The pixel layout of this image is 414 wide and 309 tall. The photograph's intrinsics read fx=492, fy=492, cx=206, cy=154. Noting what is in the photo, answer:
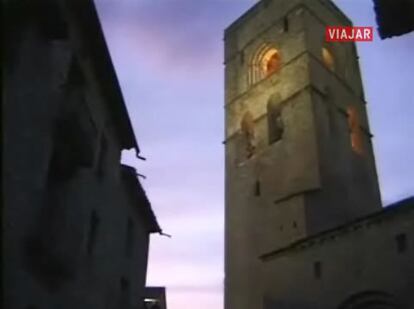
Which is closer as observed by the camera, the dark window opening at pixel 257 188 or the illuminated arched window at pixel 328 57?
the dark window opening at pixel 257 188

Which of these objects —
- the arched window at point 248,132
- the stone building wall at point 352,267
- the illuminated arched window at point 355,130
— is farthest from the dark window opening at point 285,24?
the stone building wall at point 352,267

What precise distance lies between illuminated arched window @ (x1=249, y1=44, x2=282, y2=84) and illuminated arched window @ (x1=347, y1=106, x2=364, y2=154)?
18.4 feet

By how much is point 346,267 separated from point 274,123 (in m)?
13.2

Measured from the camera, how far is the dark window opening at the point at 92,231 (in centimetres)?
1169

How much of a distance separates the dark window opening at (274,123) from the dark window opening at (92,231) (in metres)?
16.9

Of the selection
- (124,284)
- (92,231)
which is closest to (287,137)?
(124,284)

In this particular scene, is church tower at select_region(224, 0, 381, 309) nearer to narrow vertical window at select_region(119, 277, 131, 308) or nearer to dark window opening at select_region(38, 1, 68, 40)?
narrow vertical window at select_region(119, 277, 131, 308)

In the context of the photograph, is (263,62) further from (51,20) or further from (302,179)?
(51,20)

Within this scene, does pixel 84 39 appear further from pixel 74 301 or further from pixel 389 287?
pixel 389 287

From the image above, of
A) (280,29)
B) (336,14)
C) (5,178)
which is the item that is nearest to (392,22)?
(5,178)

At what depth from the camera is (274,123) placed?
28750mm

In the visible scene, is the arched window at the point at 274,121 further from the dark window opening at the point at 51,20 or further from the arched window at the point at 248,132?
the dark window opening at the point at 51,20

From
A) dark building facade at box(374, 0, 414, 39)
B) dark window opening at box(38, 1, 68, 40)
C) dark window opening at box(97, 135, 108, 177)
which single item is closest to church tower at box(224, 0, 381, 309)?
dark window opening at box(97, 135, 108, 177)

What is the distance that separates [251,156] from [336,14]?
43.9ft
